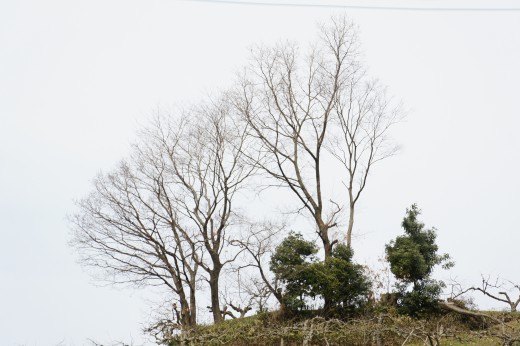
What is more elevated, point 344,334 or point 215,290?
point 215,290

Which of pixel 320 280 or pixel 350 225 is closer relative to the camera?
pixel 320 280

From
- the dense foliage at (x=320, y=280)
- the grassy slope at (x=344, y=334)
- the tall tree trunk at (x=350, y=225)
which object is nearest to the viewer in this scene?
the grassy slope at (x=344, y=334)

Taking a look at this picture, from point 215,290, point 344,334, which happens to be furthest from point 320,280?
point 215,290

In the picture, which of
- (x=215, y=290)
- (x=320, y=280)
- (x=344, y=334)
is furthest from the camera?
(x=215, y=290)

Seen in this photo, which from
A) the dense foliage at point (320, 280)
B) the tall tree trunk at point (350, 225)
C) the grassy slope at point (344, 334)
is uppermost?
the tall tree trunk at point (350, 225)

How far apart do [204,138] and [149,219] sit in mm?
3583

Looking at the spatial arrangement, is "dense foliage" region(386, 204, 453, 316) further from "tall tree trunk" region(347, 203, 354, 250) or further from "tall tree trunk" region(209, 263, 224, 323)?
"tall tree trunk" region(209, 263, 224, 323)

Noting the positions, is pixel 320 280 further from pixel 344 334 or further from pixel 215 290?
pixel 215 290

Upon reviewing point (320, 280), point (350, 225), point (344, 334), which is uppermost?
point (350, 225)

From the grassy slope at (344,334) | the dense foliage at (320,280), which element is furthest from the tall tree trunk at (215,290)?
the grassy slope at (344,334)

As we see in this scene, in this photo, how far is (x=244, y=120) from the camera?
23688mm

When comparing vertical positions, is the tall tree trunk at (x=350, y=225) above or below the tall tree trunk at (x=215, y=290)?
above

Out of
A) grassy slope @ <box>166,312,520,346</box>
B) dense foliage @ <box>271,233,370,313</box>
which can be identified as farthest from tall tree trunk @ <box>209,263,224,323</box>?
grassy slope @ <box>166,312,520,346</box>

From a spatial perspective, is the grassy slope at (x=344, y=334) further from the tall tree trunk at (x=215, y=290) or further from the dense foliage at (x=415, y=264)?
the tall tree trunk at (x=215, y=290)
